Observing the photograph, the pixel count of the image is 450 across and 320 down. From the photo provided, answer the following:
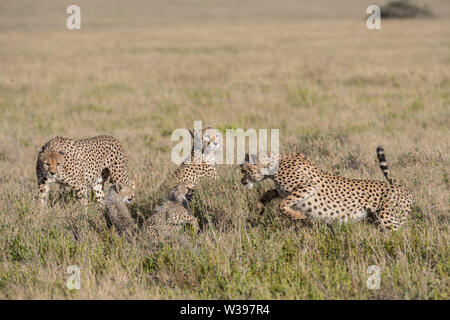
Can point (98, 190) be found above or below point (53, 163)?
below

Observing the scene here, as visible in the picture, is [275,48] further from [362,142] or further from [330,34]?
[362,142]

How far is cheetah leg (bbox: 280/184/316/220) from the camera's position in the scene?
4.88 metres

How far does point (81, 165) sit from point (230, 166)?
1.97 meters

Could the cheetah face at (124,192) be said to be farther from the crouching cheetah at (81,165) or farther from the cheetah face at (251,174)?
the cheetah face at (251,174)

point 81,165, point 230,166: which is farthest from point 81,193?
point 230,166

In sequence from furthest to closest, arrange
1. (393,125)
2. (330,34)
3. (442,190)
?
1. (330,34)
2. (393,125)
3. (442,190)

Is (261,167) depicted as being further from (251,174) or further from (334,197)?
(334,197)

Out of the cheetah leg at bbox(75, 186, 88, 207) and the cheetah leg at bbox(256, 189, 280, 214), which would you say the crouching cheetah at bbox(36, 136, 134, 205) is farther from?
the cheetah leg at bbox(256, 189, 280, 214)

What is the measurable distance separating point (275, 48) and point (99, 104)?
40.7ft

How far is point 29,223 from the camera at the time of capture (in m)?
5.25

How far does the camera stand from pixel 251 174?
526 centimetres

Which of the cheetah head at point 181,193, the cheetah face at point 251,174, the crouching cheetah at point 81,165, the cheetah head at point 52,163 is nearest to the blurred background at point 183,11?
the crouching cheetah at point 81,165

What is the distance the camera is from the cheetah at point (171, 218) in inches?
194
